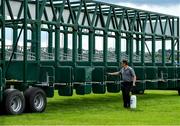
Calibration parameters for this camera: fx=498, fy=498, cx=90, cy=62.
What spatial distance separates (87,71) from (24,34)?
9.09 feet

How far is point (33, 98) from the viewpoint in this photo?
520 inches

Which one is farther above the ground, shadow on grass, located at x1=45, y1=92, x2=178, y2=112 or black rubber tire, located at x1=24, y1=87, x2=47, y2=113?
black rubber tire, located at x1=24, y1=87, x2=47, y2=113

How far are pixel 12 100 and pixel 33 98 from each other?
72cm

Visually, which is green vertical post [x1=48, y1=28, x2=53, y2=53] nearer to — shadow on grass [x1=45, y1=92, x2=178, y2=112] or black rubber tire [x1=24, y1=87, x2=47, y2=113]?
shadow on grass [x1=45, y1=92, x2=178, y2=112]

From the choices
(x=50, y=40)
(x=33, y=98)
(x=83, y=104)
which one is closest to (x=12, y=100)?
(x=33, y=98)

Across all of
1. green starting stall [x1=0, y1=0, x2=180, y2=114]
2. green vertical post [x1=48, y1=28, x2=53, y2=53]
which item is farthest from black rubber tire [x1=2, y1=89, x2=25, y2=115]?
green vertical post [x1=48, y1=28, x2=53, y2=53]

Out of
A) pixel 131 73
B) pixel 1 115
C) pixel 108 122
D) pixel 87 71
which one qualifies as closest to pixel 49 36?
pixel 87 71

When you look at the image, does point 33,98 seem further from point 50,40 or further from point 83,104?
point 50,40

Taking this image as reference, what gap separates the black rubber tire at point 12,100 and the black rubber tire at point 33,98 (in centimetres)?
26

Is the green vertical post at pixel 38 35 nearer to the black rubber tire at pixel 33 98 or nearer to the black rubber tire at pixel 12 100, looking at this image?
the black rubber tire at pixel 33 98

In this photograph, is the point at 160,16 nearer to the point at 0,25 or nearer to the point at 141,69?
the point at 141,69

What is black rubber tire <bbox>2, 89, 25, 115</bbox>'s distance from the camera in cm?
→ 1251

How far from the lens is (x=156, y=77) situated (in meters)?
19.8

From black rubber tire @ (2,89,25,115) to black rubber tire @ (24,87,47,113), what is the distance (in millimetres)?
257
